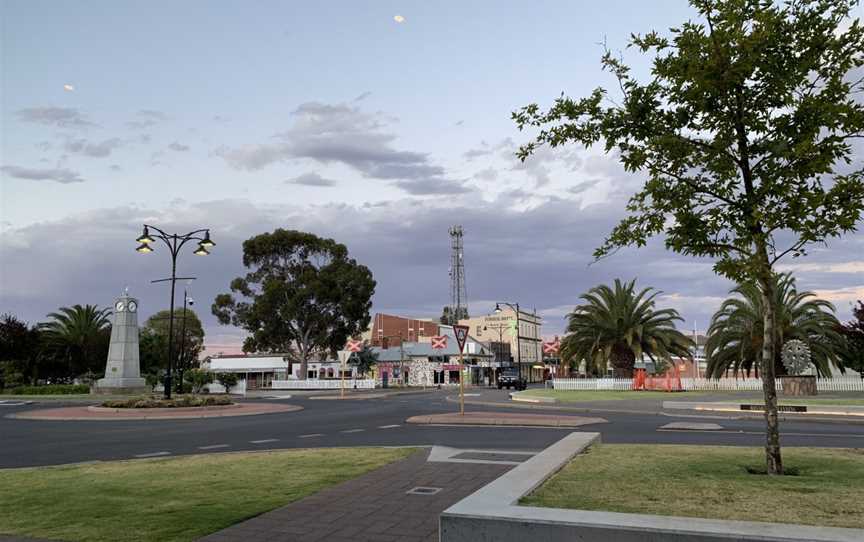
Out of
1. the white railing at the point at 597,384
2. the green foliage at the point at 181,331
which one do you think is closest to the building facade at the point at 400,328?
the green foliage at the point at 181,331

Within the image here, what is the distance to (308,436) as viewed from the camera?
703 inches

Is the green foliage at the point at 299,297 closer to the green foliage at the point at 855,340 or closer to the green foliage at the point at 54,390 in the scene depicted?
the green foliage at the point at 54,390

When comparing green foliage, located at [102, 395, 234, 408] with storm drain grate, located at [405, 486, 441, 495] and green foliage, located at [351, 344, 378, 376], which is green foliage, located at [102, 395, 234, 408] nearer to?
storm drain grate, located at [405, 486, 441, 495]

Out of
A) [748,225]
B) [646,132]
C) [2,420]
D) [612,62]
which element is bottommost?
[2,420]

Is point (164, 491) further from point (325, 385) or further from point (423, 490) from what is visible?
point (325, 385)

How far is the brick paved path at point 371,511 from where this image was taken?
20.9 ft

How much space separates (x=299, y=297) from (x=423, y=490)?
65267 millimetres

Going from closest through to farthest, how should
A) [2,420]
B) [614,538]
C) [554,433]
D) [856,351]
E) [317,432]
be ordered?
[614,538] → [554,433] → [317,432] → [2,420] → [856,351]

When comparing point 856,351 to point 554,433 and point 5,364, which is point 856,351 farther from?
point 5,364

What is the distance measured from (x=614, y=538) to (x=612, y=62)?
756cm

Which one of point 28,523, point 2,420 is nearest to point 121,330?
point 2,420

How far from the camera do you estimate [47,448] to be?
15734 mm

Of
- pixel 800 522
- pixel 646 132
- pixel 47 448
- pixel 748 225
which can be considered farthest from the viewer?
pixel 47 448

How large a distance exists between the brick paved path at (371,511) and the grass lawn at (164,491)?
1.10ft
